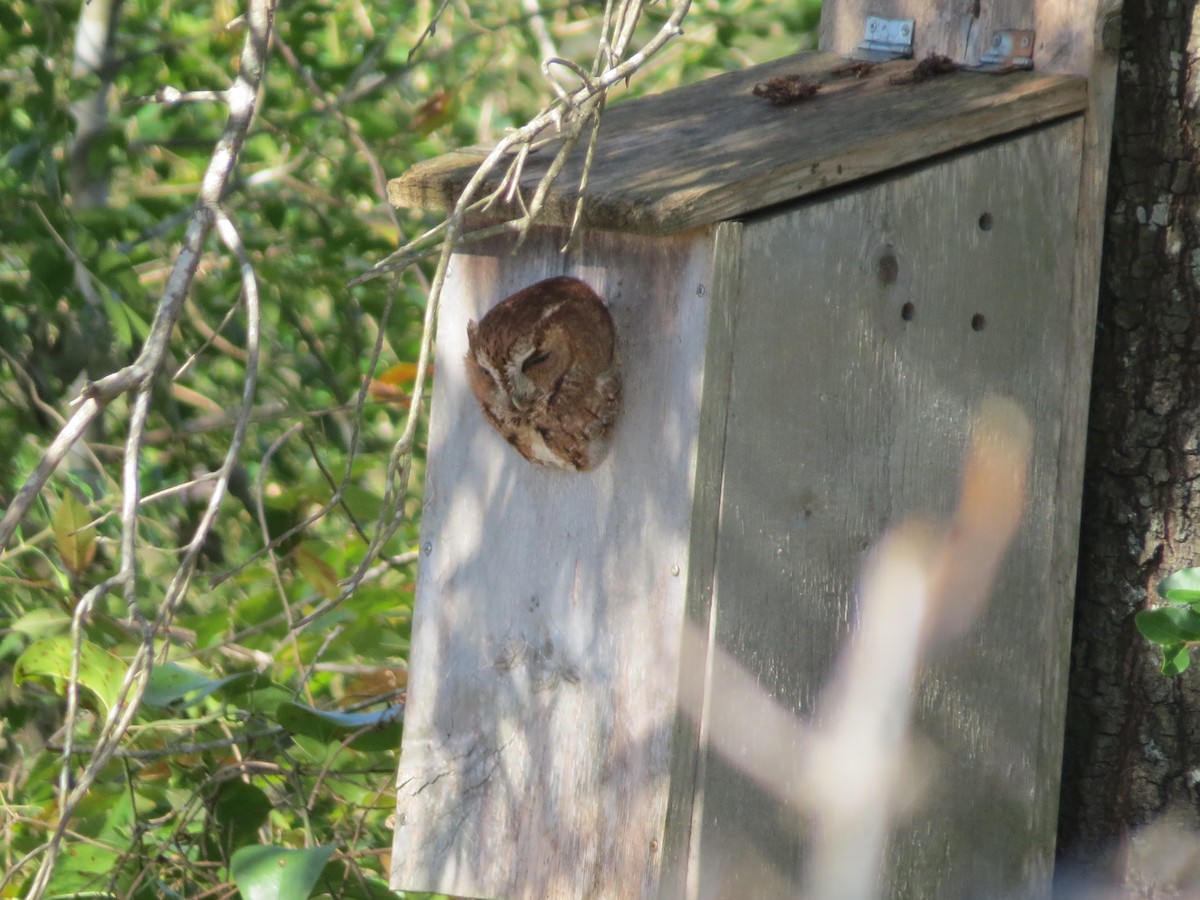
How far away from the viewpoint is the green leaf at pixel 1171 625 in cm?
146

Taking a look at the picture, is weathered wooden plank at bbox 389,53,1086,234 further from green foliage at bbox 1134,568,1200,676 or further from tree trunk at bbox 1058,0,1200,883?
green foliage at bbox 1134,568,1200,676

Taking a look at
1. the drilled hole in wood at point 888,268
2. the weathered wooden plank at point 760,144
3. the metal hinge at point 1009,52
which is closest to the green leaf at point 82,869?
the weathered wooden plank at point 760,144

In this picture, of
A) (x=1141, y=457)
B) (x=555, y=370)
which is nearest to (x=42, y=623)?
(x=555, y=370)

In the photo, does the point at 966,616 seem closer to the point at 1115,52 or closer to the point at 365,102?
the point at 1115,52

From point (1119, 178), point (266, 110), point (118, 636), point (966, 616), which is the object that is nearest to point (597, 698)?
point (966, 616)

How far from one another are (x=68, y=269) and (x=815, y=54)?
58.4 inches

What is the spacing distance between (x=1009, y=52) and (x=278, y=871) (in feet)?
4.65

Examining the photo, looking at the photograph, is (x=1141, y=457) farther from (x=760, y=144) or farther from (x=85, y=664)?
(x=85, y=664)

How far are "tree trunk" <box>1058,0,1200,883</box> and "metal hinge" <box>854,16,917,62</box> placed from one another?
0.30 meters

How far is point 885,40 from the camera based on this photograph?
206 cm

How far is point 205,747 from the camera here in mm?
2205

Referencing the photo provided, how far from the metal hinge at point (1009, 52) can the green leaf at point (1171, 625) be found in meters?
0.80

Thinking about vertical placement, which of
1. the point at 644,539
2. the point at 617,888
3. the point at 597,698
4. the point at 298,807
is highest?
the point at 644,539

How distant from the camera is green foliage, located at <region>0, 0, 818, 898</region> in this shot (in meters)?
2.20
